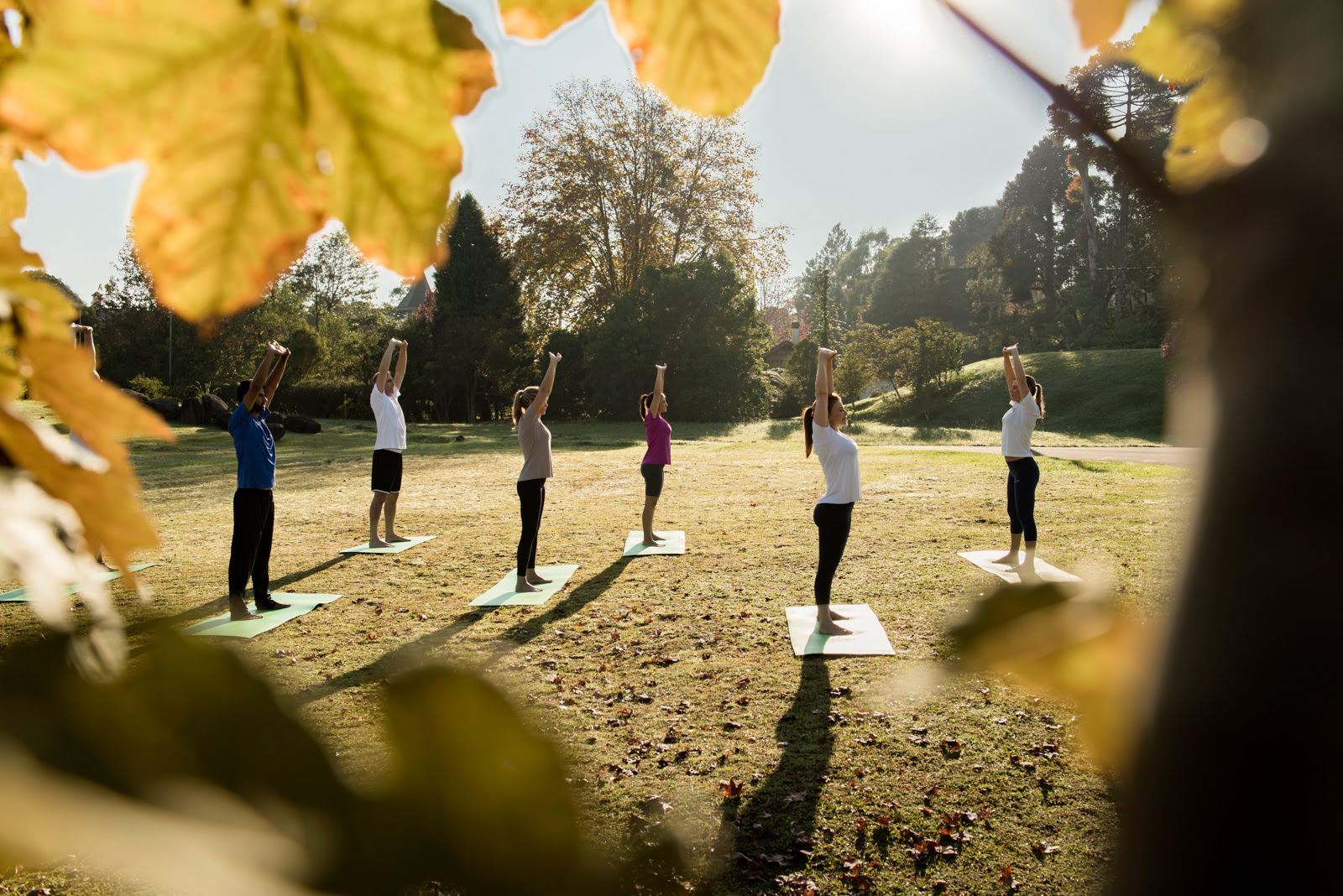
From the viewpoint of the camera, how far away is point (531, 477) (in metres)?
6.85

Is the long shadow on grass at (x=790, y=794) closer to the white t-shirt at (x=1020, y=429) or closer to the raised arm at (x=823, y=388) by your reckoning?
the raised arm at (x=823, y=388)

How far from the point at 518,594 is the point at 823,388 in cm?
320

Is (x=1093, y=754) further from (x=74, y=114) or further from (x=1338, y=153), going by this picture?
(x=74, y=114)

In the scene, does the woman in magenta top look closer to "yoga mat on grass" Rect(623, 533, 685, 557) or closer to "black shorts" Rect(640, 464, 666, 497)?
"black shorts" Rect(640, 464, 666, 497)

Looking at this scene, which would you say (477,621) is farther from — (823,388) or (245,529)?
(823,388)

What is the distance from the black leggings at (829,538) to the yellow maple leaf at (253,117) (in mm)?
5339

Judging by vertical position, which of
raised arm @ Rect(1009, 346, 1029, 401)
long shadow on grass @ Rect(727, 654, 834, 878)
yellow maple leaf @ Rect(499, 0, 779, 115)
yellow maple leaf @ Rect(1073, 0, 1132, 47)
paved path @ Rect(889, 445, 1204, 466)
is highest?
raised arm @ Rect(1009, 346, 1029, 401)

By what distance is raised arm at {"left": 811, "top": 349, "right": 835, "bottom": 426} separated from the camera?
19.7 feet

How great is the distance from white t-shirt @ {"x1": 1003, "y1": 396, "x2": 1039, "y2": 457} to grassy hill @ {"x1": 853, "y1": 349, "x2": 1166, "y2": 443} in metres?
15.9

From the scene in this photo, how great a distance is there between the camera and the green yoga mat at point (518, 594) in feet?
21.5

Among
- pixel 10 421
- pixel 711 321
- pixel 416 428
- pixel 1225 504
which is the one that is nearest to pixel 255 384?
pixel 10 421

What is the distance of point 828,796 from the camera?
370 centimetres

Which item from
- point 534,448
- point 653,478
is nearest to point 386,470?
point 534,448

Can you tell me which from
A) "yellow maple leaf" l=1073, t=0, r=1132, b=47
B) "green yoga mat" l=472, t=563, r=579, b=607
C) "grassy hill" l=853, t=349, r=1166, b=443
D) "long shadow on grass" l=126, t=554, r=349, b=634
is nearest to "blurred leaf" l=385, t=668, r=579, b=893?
"yellow maple leaf" l=1073, t=0, r=1132, b=47
